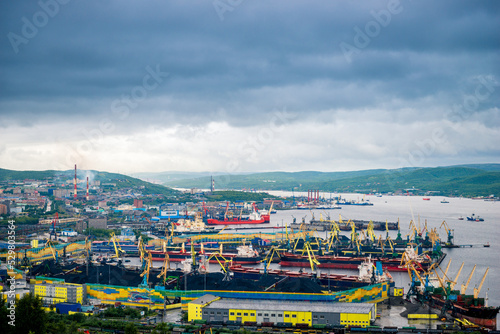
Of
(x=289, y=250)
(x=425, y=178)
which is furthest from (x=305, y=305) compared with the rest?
(x=425, y=178)

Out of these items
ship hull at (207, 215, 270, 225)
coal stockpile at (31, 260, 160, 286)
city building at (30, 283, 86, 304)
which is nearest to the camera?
city building at (30, 283, 86, 304)

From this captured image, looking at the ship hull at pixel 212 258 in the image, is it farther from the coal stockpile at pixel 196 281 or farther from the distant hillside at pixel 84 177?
the distant hillside at pixel 84 177

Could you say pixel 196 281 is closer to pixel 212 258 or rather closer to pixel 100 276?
pixel 100 276

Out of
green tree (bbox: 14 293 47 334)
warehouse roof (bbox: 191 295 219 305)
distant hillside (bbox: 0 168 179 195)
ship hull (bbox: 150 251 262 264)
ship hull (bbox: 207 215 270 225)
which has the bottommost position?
ship hull (bbox: 150 251 262 264)

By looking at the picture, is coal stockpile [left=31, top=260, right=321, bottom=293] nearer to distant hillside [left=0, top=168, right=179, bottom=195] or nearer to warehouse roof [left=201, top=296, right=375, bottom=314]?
warehouse roof [left=201, top=296, right=375, bottom=314]

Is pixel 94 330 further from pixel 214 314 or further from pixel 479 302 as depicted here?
pixel 479 302

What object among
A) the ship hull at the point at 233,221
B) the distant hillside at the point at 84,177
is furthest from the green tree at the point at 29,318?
the distant hillside at the point at 84,177

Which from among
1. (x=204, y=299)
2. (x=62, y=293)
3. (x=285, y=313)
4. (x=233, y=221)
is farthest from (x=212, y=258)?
(x=233, y=221)

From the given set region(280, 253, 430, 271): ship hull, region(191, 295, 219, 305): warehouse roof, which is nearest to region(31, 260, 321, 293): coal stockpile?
region(191, 295, 219, 305): warehouse roof
